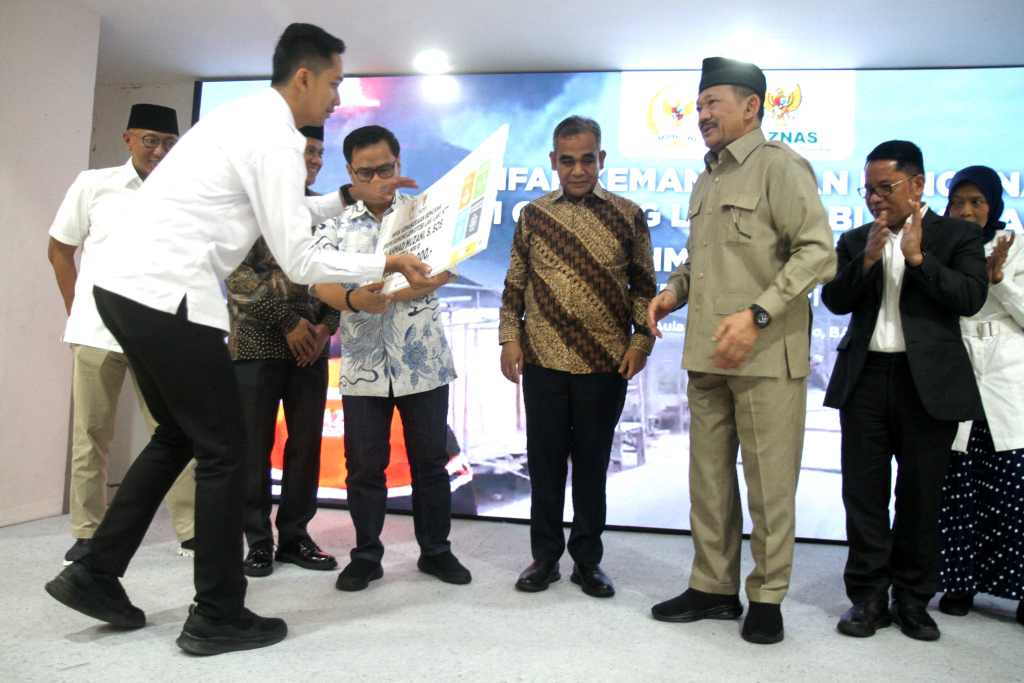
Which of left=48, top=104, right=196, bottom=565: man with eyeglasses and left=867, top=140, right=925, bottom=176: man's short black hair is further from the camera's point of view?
left=48, top=104, right=196, bottom=565: man with eyeglasses

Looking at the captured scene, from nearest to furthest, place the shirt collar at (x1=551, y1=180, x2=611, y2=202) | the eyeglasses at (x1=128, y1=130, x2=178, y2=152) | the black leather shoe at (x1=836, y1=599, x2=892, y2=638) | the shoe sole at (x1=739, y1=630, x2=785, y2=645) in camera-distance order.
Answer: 1. the shoe sole at (x1=739, y1=630, x2=785, y2=645)
2. the black leather shoe at (x1=836, y1=599, x2=892, y2=638)
3. the shirt collar at (x1=551, y1=180, x2=611, y2=202)
4. the eyeglasses at (x1=128, y1=130, x2=178, y2=152)

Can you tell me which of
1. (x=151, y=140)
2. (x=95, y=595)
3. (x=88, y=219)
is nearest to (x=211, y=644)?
(x=95, y=595)

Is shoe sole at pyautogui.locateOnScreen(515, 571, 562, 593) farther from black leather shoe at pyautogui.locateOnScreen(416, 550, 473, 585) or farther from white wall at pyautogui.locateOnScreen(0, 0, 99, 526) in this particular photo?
white wall at pyautogui.locateOnScreen(0, 0, 99, 526)

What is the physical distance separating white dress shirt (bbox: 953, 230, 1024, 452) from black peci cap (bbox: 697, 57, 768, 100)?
101 centimetres

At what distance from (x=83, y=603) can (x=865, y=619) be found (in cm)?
215

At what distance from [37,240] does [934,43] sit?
428 cm

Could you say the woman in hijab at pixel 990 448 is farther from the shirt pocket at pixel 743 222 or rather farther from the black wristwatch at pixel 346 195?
the black wristwatch at pixel 346 195

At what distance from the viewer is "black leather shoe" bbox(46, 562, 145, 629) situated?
1818 mm

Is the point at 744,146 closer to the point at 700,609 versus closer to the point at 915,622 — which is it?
the point at 700,609

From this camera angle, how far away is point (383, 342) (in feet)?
8.38

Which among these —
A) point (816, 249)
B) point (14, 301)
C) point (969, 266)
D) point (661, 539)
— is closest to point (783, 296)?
point (816, 249)

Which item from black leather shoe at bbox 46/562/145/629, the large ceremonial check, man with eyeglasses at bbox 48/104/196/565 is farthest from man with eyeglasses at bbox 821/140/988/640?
man with eyeglasses at bbox 48/104/196/565

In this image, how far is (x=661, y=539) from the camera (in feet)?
11.3

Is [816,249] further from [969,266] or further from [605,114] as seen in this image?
[605,114]
